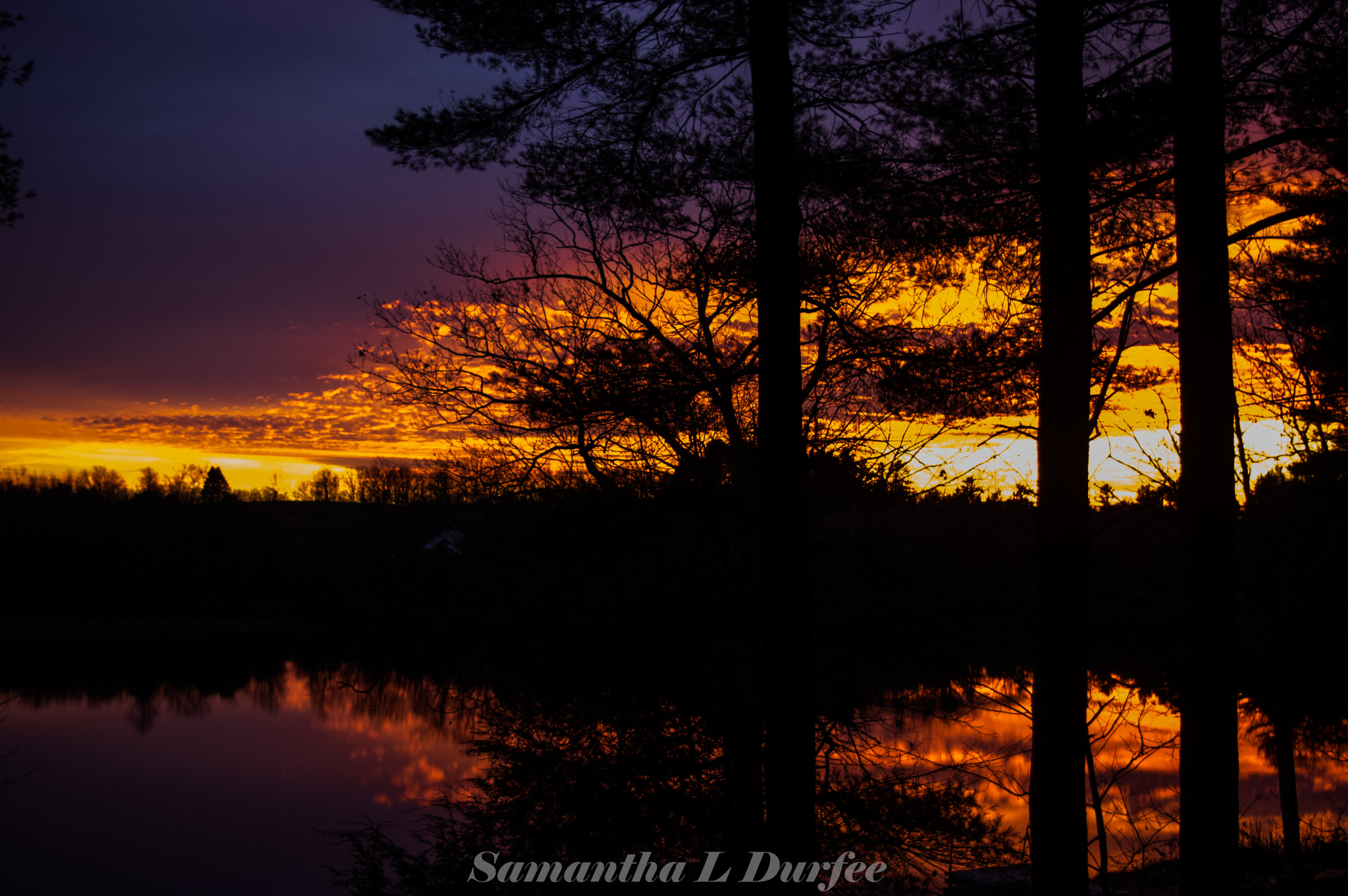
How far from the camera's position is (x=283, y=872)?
65.5ft

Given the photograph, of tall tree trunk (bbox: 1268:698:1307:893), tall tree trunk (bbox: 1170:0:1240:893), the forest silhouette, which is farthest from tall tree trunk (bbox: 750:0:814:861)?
tall tree trunk (bbox: 1268:698:1307:893)

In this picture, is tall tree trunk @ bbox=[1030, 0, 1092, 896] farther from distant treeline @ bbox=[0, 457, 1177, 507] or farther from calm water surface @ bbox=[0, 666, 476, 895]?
calm water surface @ bbox=[0, 666, 476, 895]

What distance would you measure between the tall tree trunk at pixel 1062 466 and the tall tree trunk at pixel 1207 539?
0.54m

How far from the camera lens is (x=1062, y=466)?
4910 millimetres

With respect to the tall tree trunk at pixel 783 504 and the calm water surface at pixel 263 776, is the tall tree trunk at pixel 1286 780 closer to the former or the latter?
the calm water surface at pixel 263 776

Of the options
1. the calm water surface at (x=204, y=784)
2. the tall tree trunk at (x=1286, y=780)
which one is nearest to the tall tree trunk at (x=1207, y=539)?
the tall tree trunk at (x=1286, y=780)

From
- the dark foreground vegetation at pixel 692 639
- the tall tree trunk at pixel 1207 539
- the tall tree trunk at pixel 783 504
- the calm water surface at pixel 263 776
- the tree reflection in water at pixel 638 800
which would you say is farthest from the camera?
the calm water surface at pixel 263 776

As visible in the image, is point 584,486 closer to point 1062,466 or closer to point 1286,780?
point 1062,466

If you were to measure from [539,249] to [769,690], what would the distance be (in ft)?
19.1

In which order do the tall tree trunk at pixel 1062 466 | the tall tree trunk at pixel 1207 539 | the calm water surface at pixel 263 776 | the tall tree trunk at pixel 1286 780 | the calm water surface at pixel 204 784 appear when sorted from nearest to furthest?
the tall tree trunk at pixel 1207 539
the tall tree trunk at pixel 1062 466
the tall tree trunk at pixel 1286 780
the calm water surface at pixel 263 776
the calm water surface at pixel 204 784

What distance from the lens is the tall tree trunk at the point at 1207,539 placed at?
14.1 feet

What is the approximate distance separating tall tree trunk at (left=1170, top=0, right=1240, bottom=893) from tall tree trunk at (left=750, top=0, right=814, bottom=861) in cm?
219

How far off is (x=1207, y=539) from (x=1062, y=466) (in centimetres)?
85

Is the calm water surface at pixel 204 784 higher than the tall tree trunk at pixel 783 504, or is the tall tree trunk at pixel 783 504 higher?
the tall tree trunk at pixel 783 504
